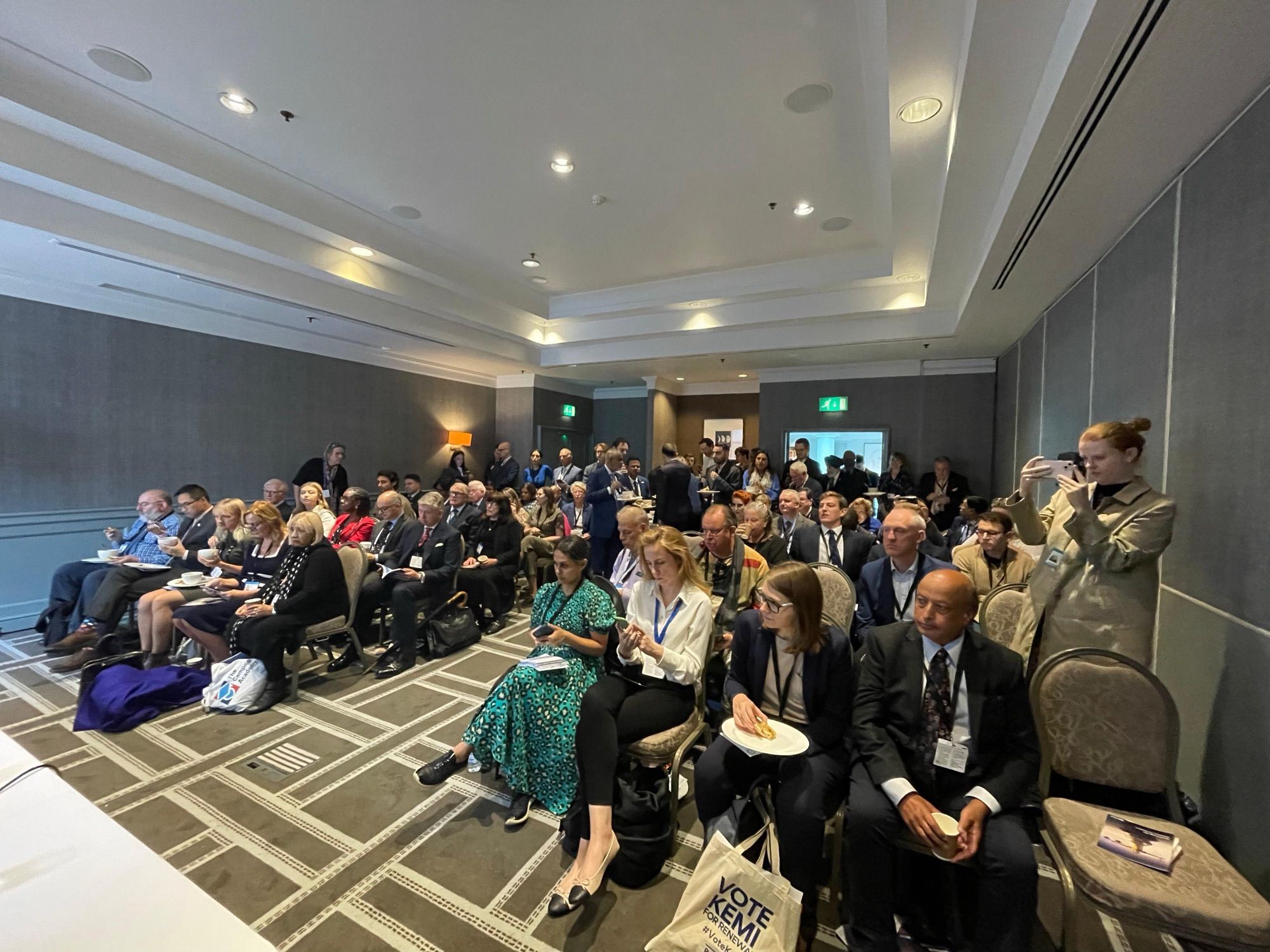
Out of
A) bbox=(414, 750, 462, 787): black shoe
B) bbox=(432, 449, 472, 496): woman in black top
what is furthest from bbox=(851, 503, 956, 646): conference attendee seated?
bbox=(432, 449, 472, 496): woman in black top

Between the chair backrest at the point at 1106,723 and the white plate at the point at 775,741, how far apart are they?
848 mm

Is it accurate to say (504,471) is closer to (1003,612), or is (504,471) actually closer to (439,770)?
(439,770)

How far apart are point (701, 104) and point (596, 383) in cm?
842

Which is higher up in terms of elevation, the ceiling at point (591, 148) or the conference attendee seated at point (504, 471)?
the ceiling at point (591, 148)

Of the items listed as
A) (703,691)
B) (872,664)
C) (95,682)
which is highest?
(872,664)

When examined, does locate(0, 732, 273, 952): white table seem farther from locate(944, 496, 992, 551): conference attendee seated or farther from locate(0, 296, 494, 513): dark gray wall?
locate(0, 296, 494, 513): dark gray wall

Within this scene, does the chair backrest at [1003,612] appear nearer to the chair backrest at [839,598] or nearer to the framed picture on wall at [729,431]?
the chair backrest at [839,598]

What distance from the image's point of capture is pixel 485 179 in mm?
4289

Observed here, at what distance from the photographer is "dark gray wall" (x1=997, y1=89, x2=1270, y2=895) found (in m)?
1.85

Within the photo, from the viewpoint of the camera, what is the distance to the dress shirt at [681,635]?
7.41ft

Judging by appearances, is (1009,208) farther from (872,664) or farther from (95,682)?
(95,682)

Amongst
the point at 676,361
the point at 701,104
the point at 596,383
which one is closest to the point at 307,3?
the point at 701,104

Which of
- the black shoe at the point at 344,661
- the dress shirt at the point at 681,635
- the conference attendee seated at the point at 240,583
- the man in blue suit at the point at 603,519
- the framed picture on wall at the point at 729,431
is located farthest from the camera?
the framed picture on wall at the point at 729,431

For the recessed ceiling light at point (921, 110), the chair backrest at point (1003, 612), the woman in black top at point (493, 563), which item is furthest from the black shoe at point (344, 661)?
the recessed ceiling light at point (921, 110)
